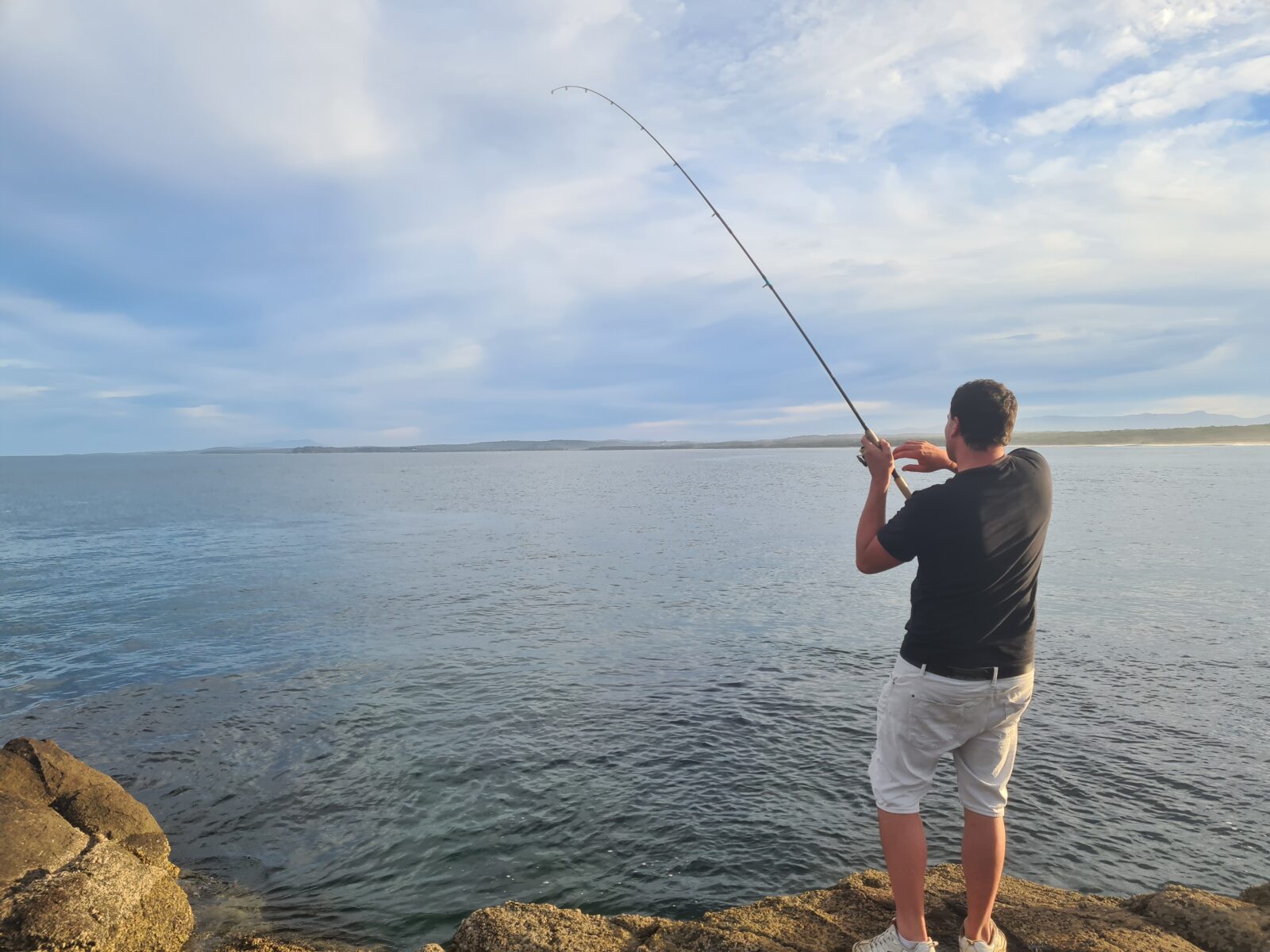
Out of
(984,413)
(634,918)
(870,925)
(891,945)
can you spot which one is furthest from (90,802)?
(984,413)

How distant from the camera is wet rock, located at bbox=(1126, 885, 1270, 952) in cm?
430

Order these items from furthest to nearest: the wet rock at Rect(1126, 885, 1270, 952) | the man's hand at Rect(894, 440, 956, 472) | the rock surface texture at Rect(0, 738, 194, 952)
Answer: the rock surface texture at Rect(0, 738, 194, 952) < the man's hand at Rect(894, 440, 956, 472) < the wet rock at Rect(1126, 885, 1270, 952)

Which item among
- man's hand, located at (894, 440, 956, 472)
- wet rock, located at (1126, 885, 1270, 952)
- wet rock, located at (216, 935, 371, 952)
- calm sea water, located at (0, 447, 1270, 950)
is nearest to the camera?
wet rock, located at (1126, 885, 1270, 952)

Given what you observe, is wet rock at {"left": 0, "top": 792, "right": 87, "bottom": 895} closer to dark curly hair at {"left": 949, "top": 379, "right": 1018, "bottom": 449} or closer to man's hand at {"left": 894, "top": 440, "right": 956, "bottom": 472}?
man's hand at {"left": 894, "top": 440, "right": 956, "bottom": 472}

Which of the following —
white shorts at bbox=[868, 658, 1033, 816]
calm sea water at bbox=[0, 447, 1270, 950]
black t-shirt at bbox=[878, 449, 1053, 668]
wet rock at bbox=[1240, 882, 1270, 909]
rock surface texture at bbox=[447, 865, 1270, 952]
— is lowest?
calm sea water at bbox=[0, 447, 1270, 950]

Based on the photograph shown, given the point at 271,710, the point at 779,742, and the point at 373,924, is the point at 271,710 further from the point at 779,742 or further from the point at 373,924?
the point at 779,742

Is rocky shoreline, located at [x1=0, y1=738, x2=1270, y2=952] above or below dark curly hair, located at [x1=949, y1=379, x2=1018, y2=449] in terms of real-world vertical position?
below

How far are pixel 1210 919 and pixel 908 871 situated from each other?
2.14 metres

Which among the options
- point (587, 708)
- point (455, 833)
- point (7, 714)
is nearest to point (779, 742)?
point (587, 708)

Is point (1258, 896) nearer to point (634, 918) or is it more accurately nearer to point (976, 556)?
point (976, 556)

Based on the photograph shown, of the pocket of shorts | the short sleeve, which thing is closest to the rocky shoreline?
the pocket of shorts

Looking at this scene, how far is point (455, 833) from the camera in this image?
748 cm

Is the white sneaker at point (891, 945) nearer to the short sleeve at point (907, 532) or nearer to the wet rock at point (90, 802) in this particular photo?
the short sleeve at point (907, 532)

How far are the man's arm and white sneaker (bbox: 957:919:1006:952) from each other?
2.10 metres
